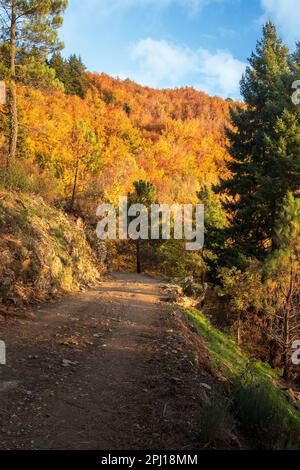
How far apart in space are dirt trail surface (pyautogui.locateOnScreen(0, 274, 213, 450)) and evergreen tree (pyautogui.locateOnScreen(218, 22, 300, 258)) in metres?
11.4

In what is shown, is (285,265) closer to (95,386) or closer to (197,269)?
(95,386)

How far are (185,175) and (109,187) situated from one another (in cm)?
2967

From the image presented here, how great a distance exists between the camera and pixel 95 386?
20.6ft

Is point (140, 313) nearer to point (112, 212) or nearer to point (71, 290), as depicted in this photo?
point (71, 290)

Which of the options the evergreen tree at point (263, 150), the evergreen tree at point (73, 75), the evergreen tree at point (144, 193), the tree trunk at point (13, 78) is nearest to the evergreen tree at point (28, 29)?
the tree trunk at point (13, 78)

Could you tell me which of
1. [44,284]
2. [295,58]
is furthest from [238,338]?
[295,58]

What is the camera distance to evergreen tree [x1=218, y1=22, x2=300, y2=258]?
18.8 m

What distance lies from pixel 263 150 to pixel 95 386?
18.2 metres

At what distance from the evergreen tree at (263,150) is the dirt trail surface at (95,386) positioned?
37.3ft

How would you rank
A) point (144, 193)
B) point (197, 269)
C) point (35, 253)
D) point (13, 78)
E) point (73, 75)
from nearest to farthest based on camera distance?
point (35, 253), point (13, 78), point (197, 269), point (144, 193), point (73, 75)

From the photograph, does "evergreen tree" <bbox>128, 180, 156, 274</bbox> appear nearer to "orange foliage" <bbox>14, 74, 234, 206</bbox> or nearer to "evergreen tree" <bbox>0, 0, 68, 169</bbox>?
"orange foliage" <bbox>14, 74, 234, 206</bbox>

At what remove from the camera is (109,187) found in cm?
Answer: 5156

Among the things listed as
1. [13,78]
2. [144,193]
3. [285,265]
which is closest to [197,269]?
[144,193]

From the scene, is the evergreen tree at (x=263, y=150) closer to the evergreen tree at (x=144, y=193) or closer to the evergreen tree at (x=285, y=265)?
the evergreen tree at (x=285, y=265)
